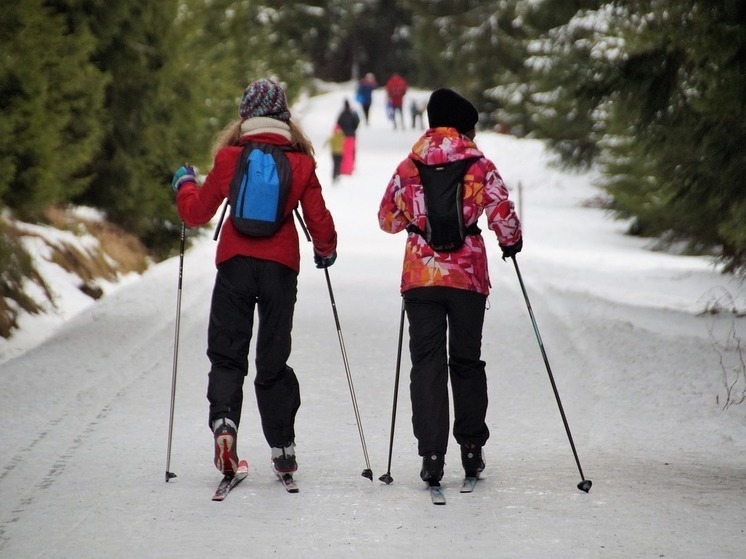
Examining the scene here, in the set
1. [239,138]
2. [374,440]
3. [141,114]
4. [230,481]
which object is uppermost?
[239,138]

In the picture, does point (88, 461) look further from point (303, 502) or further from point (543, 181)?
point (543, 181)

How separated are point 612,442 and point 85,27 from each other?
8.76m

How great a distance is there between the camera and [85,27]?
14016 mm

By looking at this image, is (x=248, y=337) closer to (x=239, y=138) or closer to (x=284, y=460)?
(x=284, y=460)

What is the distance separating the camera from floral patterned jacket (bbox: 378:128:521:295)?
20.6 ft

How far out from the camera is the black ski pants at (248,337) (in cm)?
632

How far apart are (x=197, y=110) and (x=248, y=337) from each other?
12.0m

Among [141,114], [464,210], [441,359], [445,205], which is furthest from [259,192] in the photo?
[141,114]

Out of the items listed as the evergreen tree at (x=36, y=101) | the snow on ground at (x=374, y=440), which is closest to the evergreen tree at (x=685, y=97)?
the snow on ground at (x=374, y=440)

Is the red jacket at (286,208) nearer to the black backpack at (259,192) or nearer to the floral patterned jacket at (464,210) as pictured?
the black backpack at (259,192)

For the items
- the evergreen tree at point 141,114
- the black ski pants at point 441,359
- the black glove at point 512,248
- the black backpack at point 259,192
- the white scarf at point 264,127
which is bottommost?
the evergreen tree at point 141,114

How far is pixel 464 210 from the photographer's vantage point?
627 centimetres

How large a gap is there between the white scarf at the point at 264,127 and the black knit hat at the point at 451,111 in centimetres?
76

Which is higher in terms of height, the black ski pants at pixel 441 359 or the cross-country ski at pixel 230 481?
the black ski pants at pixel 441 359
